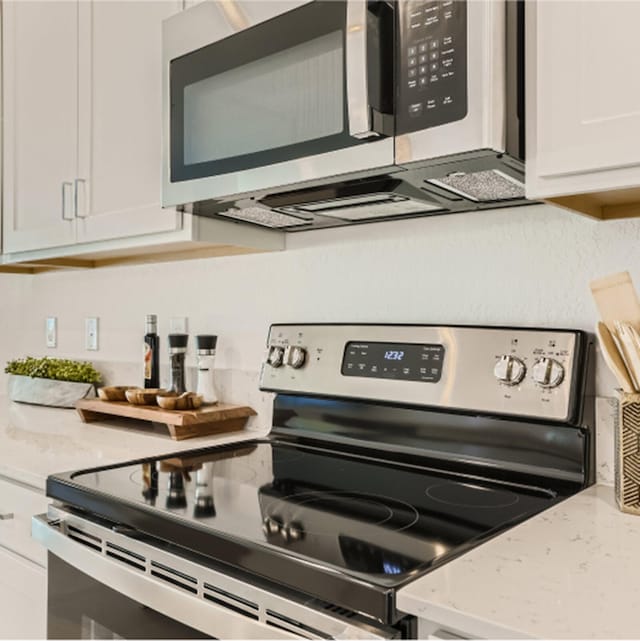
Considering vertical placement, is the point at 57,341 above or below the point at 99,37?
below

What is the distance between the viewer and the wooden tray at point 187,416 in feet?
5.08

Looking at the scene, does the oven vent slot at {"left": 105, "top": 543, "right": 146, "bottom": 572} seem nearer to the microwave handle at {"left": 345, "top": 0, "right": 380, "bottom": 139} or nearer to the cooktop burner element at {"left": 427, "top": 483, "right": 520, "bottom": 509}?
the cooktop burner element at {"left": 427, "top": 483, "right": 520, "bottom": 509}

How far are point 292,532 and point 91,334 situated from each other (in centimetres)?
159

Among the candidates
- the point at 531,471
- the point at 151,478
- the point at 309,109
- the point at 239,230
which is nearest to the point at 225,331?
the point at 239,230

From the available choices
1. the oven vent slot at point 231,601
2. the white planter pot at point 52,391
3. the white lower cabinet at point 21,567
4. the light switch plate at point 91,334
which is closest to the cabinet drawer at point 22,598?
the white lower cabinet at point 21,567

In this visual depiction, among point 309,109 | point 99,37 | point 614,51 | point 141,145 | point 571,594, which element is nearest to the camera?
point 571,594

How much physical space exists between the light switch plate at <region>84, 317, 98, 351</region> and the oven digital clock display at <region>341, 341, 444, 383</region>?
117 centimetres

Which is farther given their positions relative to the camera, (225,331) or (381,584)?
(225,331)

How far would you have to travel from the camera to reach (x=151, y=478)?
1185 mm

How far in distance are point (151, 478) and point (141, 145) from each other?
83 cm

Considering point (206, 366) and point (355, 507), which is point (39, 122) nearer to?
point (206, 366)

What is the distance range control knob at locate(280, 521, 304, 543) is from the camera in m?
0.85

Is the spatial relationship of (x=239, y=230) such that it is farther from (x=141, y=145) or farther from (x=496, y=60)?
(x=496, y=60)

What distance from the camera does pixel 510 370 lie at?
1161mm
